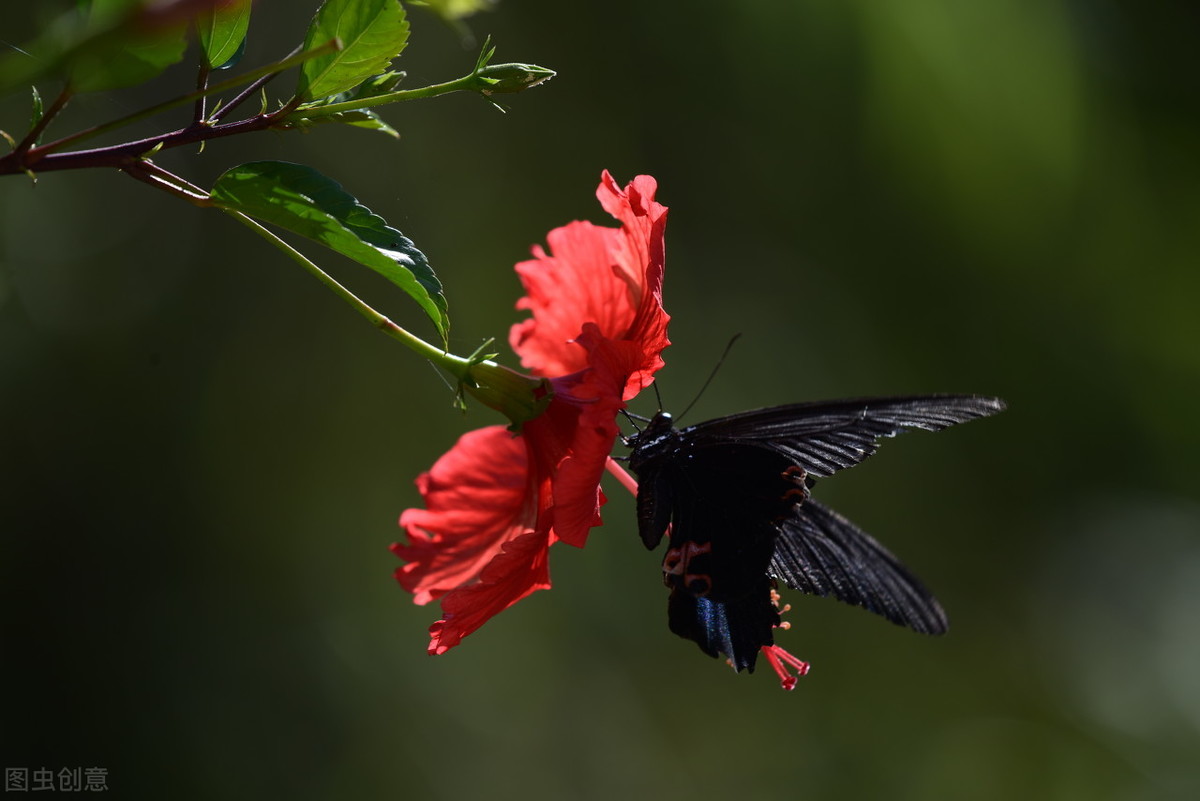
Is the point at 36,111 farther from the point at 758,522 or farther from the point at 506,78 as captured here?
the point at 758,522

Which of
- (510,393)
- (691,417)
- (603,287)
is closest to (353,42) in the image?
(510,393)

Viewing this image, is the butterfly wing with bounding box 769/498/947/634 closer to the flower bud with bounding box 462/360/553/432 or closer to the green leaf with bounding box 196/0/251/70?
the flower bud with bounding box 462/360/553/432

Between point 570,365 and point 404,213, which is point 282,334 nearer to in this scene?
point 404,213

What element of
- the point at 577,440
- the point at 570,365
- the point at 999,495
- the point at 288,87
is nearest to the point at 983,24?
the point at 999,495

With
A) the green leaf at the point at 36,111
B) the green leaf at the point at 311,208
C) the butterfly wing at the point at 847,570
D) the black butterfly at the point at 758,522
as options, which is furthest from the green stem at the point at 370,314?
the butterfly wing at the point at 847,570

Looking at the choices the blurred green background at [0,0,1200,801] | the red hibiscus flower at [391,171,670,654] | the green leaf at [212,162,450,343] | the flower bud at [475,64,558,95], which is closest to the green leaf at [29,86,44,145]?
the green leaf at [212,162,450,343]

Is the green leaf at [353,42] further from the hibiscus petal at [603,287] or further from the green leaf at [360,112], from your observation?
the hibiscus petal at [603,287]

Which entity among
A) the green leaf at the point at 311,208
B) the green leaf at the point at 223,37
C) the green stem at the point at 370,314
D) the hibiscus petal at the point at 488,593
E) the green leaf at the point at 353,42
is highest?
the green leaf at the point at 223,37
